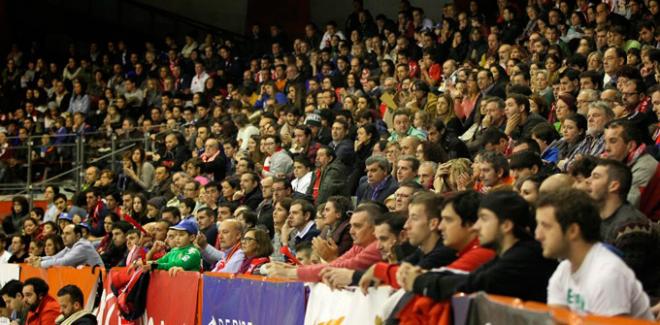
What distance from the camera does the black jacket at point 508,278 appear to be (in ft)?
17.3

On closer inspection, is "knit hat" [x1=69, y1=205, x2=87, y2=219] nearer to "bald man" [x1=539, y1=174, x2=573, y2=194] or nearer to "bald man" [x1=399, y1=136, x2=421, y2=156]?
"bald man" [x1=399, y1=136, x2=421, y2=156]

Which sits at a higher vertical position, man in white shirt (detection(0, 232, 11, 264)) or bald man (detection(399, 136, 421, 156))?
bald man (detection(399, 136, 421, 156))

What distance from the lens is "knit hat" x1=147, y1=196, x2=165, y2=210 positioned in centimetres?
1509

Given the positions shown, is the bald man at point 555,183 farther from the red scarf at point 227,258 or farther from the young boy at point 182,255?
the young boy at point 182,255

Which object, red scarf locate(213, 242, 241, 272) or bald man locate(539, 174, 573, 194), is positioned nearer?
bald man locate(539, 174, 573, 194)

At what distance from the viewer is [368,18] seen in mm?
21109

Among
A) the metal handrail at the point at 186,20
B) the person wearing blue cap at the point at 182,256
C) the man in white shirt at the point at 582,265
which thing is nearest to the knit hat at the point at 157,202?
the person wearing blue cap at the point at 182,256

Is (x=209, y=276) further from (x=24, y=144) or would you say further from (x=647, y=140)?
(x=24, y=144)

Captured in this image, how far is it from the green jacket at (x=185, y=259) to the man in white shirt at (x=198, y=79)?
11.4m

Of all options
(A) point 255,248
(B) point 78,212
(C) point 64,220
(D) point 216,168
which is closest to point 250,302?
(A) point 255,248

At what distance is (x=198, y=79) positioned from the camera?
2216cm

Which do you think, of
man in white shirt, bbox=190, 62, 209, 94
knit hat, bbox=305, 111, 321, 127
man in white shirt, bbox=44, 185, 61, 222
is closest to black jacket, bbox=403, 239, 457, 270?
knit hat, bbox=305, 111, 321, 127

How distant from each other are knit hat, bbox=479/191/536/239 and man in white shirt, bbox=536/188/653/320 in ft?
1.41

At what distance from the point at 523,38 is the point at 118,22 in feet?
47.1
